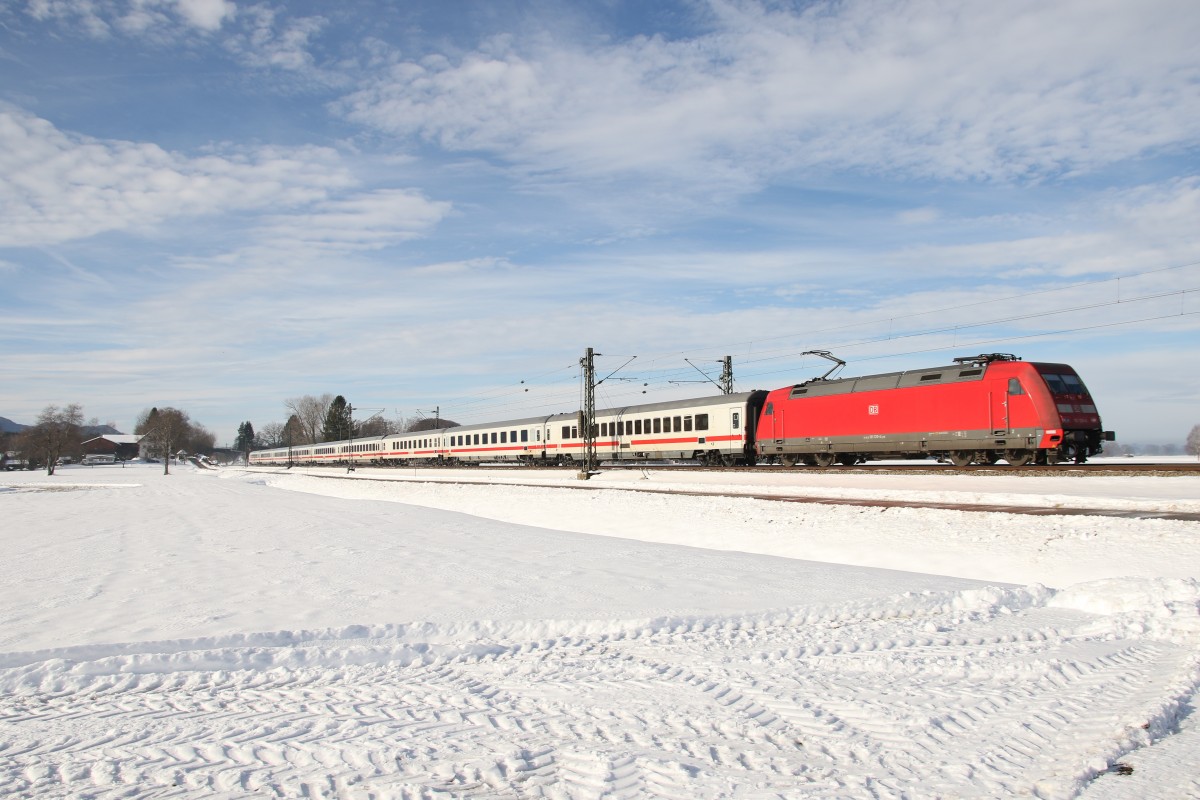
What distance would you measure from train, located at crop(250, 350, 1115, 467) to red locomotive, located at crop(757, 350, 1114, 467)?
34 millimetres

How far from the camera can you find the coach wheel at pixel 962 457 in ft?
81.6

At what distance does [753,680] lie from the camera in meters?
6.04

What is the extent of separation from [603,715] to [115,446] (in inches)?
8291

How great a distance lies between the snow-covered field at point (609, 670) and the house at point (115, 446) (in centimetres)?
18901

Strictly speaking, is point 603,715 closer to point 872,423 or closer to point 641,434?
point 872,423

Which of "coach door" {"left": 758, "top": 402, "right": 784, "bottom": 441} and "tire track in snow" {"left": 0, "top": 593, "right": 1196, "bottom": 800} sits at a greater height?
"coach door" {"left": 758, "top": 402, "right": 784, "bottom": 441}

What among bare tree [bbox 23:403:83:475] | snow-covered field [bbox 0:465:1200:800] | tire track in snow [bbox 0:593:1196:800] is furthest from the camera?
bare tree [bbox 23:403:83:475]

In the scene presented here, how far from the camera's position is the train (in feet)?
73.7

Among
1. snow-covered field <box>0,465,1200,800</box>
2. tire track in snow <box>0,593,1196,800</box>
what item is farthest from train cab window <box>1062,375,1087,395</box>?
tire track in snow <box>0,593,1196,800</box>

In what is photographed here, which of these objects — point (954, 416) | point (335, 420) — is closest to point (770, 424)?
point (954, 416)

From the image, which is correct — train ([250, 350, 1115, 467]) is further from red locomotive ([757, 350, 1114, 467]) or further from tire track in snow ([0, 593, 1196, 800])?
tire track in snow ([0, 593, 1196, 800])

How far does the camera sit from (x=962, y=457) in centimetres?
2506

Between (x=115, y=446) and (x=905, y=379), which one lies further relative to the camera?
(x=115, y=446)

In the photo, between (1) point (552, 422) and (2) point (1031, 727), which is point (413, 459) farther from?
(2) point (1031, 727)
